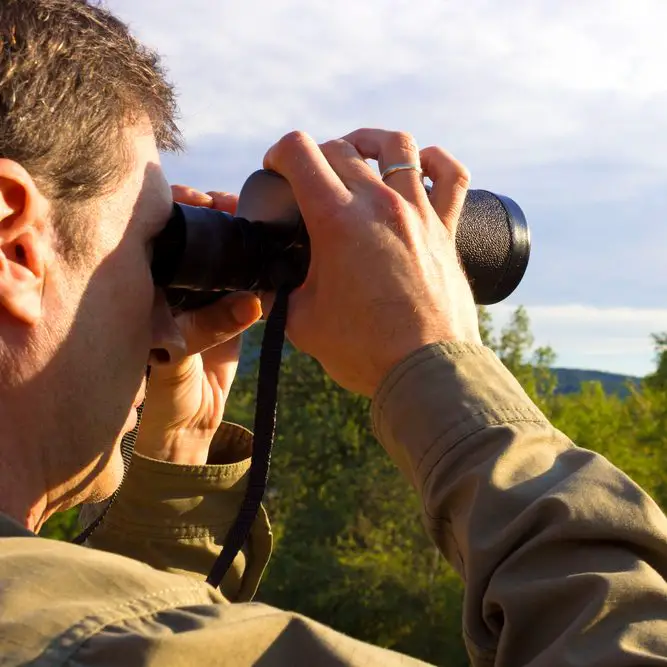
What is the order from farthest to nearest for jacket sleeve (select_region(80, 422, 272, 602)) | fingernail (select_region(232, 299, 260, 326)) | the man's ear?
jacket sleeve (select_region(80, 422, 272, 602)) → fingernail (select_region(232, 299, 260, 326)) → the man's ear

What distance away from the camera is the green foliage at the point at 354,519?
16.0 metres

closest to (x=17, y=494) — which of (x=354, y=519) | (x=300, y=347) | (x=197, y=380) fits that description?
(x=300, y=347)

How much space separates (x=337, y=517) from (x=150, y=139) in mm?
15634

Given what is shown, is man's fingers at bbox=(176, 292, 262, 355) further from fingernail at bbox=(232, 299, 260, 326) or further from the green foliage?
the green foliage

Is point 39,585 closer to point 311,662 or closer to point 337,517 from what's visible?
point 311,662

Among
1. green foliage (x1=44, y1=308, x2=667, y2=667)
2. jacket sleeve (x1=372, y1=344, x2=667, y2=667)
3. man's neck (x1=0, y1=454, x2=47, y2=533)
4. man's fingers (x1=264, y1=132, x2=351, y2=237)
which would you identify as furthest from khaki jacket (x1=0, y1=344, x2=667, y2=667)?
green foliage (x1=44, y1=308, x2=667, y2=667)

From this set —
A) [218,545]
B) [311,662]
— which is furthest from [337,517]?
[311,662]

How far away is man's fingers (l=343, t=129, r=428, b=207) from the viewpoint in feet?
5.10

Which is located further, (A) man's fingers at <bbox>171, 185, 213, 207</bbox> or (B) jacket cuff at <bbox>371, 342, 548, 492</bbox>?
(A) man's fingers at <bbox>171, 185, 213, 207</bbox>

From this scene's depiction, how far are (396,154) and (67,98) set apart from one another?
19.9 inches

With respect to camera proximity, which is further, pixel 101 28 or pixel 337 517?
pixel 337 517

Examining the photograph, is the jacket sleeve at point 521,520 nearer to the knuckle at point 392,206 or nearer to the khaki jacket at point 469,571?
the khaki jacket at point 469,571

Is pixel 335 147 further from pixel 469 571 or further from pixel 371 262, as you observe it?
pixel 469 571

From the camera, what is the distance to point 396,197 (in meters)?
1.51
